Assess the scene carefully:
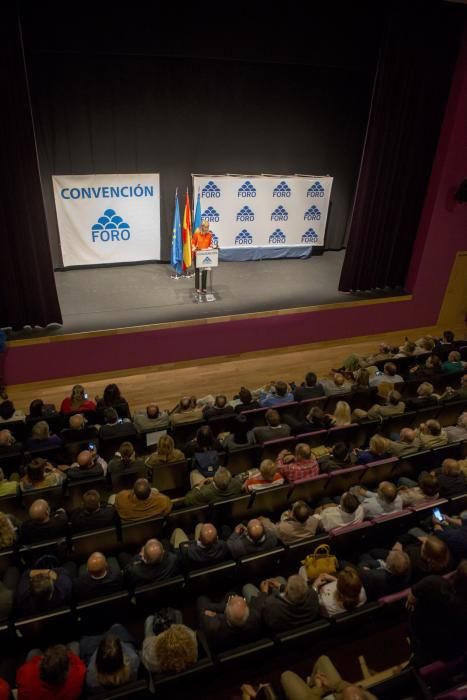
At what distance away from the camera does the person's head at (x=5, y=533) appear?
3.16 m

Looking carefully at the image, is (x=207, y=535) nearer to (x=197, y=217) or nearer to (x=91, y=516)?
(x=91, y=516)

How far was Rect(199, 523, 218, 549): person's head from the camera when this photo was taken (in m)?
3.05

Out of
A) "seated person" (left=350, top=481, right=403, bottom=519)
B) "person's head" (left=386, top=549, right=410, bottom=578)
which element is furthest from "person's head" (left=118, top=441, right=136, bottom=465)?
"person's head" (left=386, top=549, right=410, bottom=578)

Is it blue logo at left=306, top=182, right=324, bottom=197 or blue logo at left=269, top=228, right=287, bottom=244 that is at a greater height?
blue logo at left=306, top=182, right=324, bottom=197

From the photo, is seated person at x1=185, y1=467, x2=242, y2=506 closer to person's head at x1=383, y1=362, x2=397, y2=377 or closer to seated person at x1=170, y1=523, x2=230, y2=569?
seated person at x1=170, y1=523, x2=230, y2=569

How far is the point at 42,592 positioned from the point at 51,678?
1.61 feet

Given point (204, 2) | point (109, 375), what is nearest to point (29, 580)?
point (109, 375)

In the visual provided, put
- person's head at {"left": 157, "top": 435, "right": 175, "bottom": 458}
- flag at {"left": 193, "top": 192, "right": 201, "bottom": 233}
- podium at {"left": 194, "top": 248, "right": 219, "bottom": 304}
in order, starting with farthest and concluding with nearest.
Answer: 1. flag at {"left": 193, "top": 192, "right": 201, "bottom": 233}
2. podium at {"left": 194, "top": 248, "right": 219, "bottom": 304}
3. person's head at {"left": 157, "top": 435, "right": 175, "bottom": 458}

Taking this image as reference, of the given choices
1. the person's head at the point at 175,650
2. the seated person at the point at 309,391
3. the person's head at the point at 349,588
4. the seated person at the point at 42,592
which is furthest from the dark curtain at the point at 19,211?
the person's head at the point at 349,588

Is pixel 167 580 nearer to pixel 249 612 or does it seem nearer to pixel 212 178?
pixel 249 612

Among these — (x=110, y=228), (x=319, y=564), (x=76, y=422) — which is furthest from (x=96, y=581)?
(x=110, y=228)

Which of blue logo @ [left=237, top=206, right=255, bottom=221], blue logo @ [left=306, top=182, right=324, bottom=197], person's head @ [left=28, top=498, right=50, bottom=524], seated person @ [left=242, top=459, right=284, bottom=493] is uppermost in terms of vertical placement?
blue logo @ [left=306, top=182, right=324, bottom=197]

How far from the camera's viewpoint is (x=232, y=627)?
2.66 meters

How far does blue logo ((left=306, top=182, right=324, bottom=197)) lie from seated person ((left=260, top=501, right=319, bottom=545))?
6.99m
